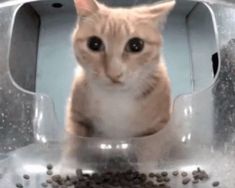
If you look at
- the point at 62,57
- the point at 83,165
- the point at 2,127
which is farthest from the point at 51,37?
the point at 83,165

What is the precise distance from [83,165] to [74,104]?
0.18 m

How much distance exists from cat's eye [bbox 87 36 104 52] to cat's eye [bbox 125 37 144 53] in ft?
0.19

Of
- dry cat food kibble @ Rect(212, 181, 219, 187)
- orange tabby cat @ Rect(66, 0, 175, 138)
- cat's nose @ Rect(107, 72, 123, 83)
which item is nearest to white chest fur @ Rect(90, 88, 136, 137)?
orange tabby cat @ Rect(66, 0, 175, 138)

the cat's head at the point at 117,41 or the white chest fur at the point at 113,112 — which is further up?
the cat's head at the point at 117,41

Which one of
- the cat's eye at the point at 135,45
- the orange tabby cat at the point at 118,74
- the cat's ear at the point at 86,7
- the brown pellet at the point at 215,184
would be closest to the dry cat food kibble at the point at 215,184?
the brown pellet at the point at 215,184

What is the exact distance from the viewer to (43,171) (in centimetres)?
119

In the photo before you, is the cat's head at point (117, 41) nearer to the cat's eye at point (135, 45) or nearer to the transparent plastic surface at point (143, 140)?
the cat's eye at point (135, 45)

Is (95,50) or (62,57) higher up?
(95,50)

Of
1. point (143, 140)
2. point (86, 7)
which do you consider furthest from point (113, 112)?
point (86, 7)

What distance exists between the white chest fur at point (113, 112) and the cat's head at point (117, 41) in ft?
0.27

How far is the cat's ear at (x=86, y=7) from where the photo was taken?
1208mm

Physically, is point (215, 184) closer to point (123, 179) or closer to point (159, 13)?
point (123, 179)

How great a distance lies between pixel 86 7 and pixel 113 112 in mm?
254

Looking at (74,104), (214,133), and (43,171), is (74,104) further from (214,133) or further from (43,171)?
(214,133)
